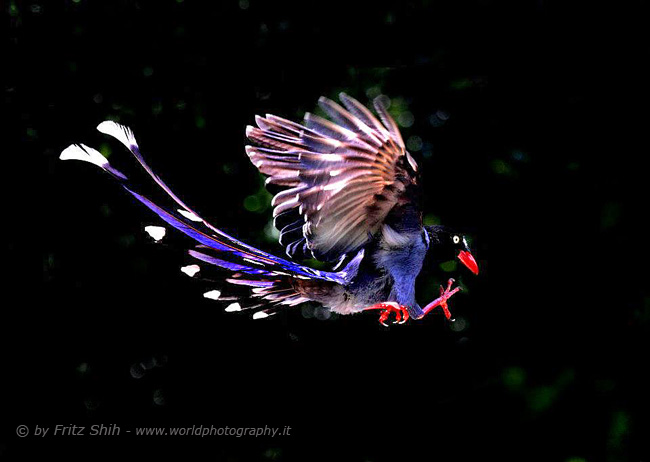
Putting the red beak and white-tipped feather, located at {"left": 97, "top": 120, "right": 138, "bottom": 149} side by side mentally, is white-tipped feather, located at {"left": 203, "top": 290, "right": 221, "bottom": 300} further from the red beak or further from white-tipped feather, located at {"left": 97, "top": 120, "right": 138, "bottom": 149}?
the red beak

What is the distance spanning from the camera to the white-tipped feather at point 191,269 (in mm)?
1742

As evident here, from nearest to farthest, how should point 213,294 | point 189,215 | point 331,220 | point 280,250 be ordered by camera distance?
point 331,220, point 189,215, point 213,294, point 280,250

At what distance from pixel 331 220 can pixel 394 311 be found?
393mm

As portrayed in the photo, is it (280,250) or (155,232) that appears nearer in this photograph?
(155,232)

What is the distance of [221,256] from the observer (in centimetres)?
169

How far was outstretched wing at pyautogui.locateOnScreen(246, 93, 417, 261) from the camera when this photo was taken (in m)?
1.40

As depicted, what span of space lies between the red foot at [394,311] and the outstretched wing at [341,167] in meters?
0.17

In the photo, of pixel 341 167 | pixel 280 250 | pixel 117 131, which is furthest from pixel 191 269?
pixel 280 250

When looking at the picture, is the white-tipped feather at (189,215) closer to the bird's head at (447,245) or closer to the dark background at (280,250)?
the bird's head at (447,245)

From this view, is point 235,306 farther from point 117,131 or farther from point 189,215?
point 117,131

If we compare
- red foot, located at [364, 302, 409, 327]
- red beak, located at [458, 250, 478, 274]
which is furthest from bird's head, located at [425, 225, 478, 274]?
red foot, located at [364, 302, 409, 327]

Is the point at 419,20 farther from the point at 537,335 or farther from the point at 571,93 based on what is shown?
the point at 537,335

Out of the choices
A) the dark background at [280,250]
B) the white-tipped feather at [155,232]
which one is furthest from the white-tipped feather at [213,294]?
Result: the dark background at [280,250]

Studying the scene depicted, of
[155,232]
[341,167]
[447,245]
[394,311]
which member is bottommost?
[394,311]
